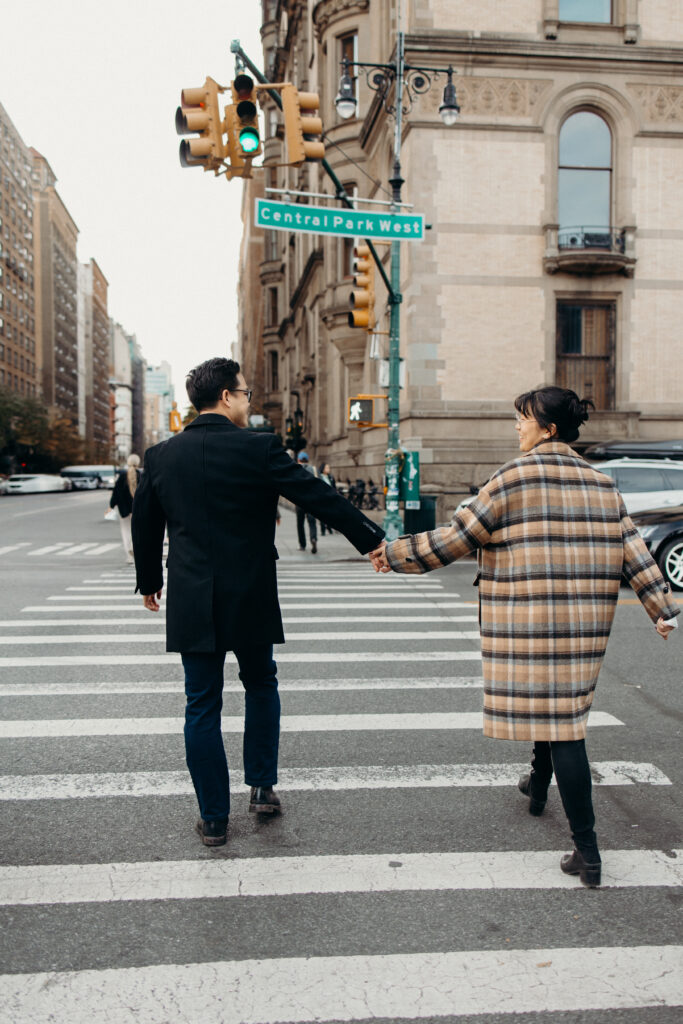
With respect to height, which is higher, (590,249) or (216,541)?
(590,249)

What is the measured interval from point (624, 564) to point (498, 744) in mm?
2052

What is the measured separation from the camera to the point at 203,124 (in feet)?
35.3

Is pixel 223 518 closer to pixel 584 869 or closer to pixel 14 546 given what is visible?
pixel 584 869

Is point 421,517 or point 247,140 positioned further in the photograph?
point 421,517

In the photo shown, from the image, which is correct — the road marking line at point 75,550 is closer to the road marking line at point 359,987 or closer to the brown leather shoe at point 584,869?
the brown leather shoe at point 584,869

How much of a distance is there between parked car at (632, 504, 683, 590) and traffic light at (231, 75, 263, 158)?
6.76 metres

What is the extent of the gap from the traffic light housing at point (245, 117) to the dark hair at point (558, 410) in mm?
8153

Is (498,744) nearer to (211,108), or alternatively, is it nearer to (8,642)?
(8,642)

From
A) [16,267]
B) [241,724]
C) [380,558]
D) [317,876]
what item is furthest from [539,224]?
[16,267]

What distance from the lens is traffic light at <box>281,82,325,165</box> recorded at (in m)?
11.3

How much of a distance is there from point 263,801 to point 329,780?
611 millimetres

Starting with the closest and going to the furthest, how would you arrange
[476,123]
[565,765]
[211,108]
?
[565,765] < [211,108] < [476,123]

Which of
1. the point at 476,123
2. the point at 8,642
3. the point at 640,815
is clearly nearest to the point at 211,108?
the point at 8,642

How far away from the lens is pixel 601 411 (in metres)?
24.8
